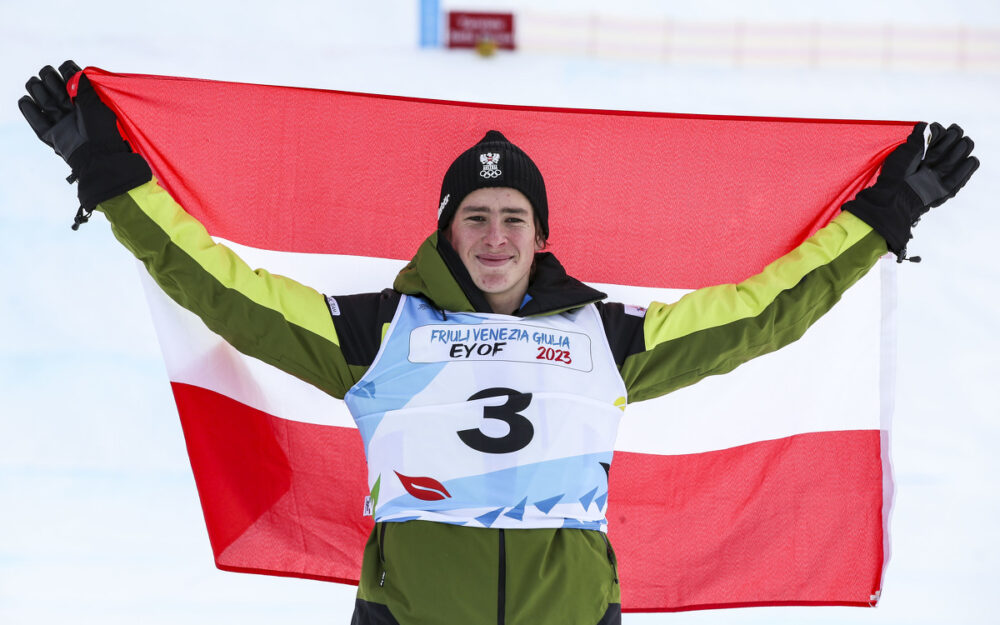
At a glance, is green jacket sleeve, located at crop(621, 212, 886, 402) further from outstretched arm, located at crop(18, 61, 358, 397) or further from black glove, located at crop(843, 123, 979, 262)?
outstretched arm, located at crop(18, 61, 358, 397)

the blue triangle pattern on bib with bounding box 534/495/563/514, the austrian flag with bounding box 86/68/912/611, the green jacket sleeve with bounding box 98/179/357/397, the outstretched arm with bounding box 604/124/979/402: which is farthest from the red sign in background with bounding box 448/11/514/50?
the blue triangle pattern on bib with bounding box 534/495/563/514

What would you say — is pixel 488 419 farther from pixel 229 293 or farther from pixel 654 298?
pixel 654 298

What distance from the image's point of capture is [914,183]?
209cm

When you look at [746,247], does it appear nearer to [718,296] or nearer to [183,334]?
[718,296]

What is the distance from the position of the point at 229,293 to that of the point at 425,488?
0.49 metres

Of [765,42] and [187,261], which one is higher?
[765,42]

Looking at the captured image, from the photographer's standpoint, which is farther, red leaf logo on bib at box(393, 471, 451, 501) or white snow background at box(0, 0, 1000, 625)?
white snow background at box(0, 0, 1000, 625)

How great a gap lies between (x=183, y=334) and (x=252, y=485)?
1.18 feet

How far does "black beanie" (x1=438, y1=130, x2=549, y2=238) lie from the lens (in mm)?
2002

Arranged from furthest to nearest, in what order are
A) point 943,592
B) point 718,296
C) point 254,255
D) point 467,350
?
1. point 943,592
2. point 254,255
3. point 718,296
4. point 467,350

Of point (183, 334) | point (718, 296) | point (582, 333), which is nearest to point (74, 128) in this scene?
point (183, 334)

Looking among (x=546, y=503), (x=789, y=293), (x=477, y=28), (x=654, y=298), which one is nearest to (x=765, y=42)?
(x=477, y=28)

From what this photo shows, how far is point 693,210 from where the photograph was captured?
233cm

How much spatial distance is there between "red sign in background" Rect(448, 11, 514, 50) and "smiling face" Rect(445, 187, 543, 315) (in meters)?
2.11
